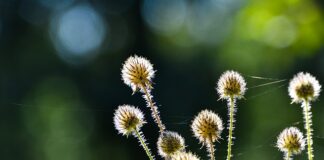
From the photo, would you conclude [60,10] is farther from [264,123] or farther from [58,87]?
[264,123]

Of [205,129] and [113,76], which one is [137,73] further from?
[113,76]

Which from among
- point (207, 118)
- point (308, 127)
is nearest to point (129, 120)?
point (207, 118)

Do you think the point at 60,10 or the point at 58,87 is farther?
the point at 60,10

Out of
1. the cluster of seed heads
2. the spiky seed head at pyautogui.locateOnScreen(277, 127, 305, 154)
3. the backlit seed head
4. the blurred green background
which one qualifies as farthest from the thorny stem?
the blurred green background

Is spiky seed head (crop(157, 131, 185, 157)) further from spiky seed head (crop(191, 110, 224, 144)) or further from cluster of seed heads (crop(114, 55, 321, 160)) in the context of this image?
spiky seed head (crop(191, 110, 224, 144))

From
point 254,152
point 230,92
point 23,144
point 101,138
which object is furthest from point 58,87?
point 230,92

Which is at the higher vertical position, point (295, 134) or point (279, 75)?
point (279, 75)
